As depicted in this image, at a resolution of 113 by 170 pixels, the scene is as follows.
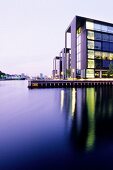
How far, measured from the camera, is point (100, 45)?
367 ft

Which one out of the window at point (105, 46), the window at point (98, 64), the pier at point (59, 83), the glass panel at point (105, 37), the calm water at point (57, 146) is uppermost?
the glass panel at point (105, 37)

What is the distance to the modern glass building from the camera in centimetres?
10662

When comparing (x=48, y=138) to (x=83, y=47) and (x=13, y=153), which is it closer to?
(x=13, y=153)

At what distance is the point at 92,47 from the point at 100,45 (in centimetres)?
640

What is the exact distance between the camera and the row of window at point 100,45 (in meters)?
108

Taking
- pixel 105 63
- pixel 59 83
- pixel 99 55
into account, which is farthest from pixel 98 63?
pixel 59 83

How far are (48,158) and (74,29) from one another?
344 ft

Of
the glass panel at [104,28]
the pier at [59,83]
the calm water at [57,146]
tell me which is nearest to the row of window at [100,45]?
the glass panel at [104,28]

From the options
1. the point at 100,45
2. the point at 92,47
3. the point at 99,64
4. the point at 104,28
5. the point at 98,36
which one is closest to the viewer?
the point at 92,47

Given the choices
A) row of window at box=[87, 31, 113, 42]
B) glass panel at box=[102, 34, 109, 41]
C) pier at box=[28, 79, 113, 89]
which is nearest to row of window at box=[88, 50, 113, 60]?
row of window at box=[87, 31, 113, 42]

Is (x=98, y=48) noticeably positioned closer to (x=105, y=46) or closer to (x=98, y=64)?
(x=105, y=46)

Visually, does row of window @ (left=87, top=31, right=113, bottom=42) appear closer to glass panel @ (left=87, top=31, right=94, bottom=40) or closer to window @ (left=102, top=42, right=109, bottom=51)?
glass panel @ (left=87, top=31, right=94, bottom=40)

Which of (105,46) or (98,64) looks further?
(105,46)

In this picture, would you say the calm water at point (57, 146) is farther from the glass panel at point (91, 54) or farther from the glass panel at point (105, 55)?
the glass panel at point (105, 55)
